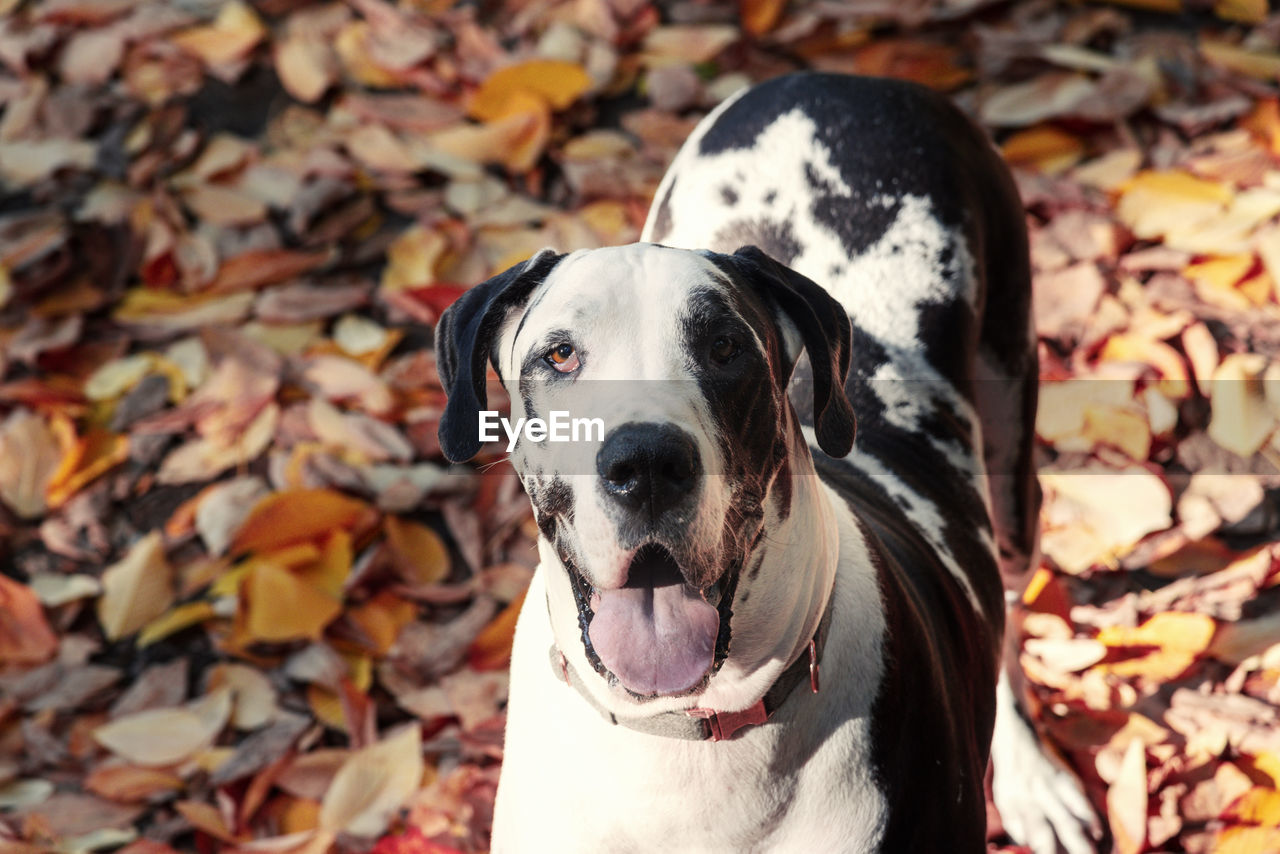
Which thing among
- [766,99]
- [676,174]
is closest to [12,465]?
[676,174]

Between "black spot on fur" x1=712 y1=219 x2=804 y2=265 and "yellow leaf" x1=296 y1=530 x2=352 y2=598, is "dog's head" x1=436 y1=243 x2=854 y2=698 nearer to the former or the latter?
"black spot on fur" x1=712 y1=219 x2=804 y2=265

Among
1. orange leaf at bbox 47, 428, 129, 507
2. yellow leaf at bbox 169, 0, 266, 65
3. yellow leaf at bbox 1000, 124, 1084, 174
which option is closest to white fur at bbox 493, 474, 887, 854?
orange leaf at bbox 47, 428, 129, 507

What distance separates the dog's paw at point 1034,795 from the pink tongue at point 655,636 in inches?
56.5

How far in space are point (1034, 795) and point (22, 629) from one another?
2.65m

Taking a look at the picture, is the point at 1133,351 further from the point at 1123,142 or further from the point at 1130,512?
the point at 1123,142

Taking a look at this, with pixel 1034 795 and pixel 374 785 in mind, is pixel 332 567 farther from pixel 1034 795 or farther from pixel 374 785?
pixel 1034 795

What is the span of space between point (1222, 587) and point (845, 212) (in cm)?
146

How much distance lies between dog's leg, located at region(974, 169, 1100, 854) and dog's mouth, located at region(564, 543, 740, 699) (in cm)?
130

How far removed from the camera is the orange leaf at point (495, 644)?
337 cm

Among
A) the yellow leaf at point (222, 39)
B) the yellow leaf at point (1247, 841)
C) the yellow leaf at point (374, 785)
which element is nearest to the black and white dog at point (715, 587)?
the yellow leaf at point (1247, 841)

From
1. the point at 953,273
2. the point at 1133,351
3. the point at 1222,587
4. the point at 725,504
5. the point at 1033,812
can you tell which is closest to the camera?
the point at 725,504

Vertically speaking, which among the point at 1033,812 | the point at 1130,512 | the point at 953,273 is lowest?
the point at 1033,812

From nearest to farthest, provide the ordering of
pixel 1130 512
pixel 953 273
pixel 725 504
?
pixel 725 504
pixel 953 273
pixel 1130 512

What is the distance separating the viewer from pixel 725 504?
1.79m
